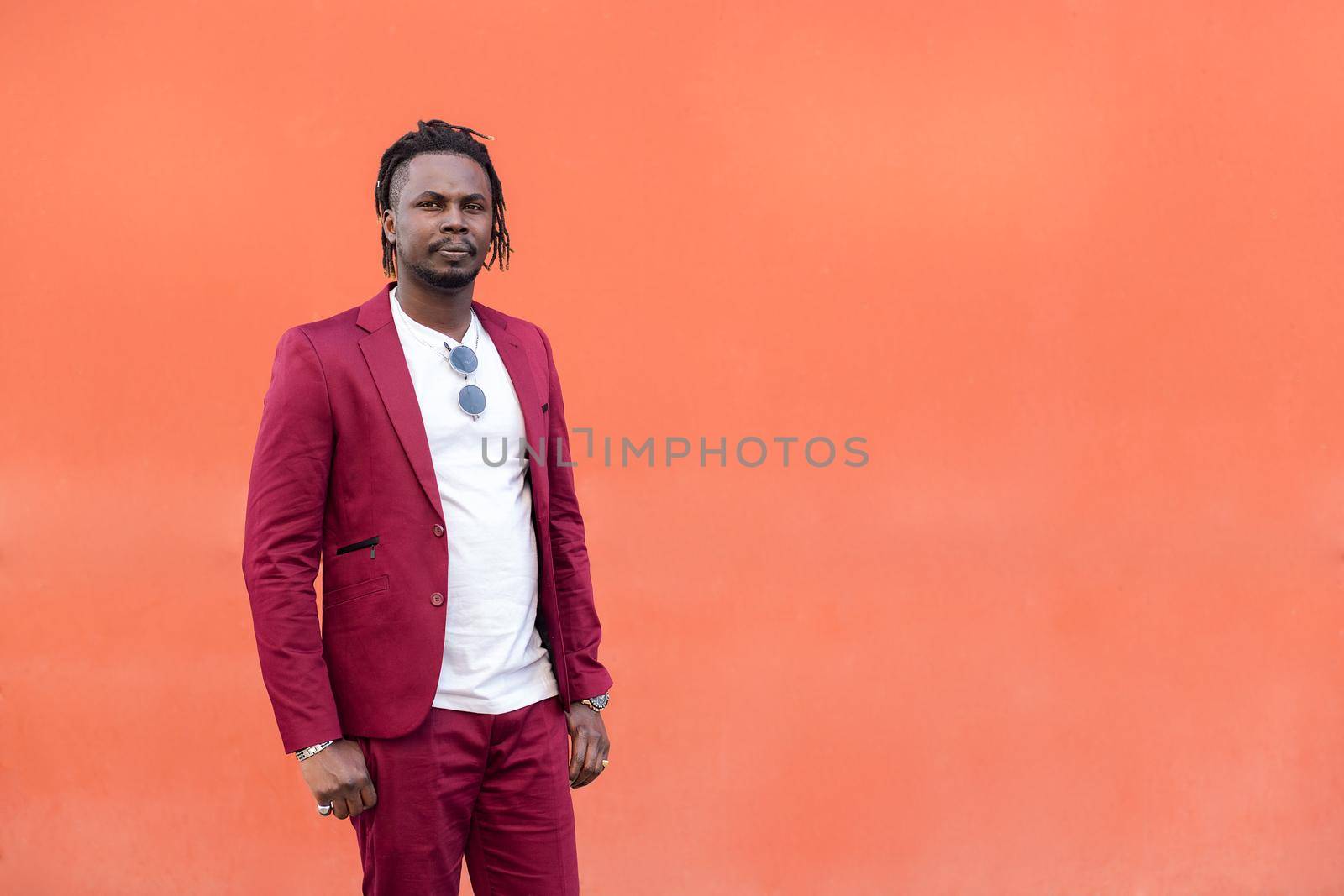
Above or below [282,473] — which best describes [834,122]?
above

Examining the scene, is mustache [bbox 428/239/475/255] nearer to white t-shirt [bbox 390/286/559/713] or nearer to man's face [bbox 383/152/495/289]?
man's face [bbox 383/152/495/289]

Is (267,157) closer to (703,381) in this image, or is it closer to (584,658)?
(703,381)

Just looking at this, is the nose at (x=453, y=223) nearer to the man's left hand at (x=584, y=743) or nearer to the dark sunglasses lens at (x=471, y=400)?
the dark sunglasses lens at (x=471, y=400)

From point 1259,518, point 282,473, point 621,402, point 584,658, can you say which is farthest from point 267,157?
point 1259,518

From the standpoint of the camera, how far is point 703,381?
2.43m

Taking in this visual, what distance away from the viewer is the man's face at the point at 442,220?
1.50 meters

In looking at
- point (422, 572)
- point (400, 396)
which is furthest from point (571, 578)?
point (400, 396)

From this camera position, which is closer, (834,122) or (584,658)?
(584,658)

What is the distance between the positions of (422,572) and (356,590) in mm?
95

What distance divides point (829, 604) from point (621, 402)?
684mm

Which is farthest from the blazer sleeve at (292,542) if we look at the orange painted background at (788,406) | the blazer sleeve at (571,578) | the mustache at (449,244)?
the orange painted background at (788,406)

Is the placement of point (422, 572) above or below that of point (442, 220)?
below

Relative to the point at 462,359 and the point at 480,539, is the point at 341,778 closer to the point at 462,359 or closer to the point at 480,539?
the point at 480,539

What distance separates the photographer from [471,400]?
1.49 meters
